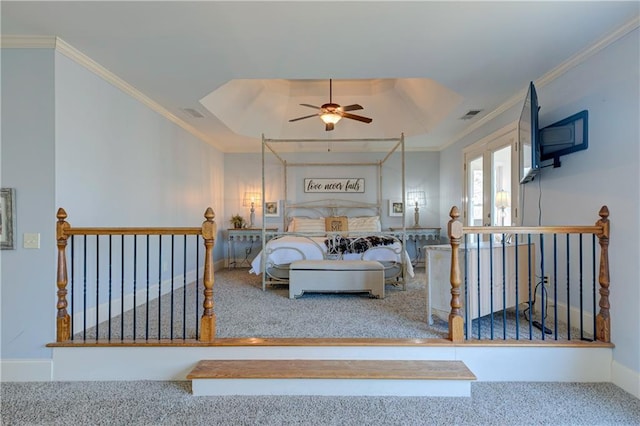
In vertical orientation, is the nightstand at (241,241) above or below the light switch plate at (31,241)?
below

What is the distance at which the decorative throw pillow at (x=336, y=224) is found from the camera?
630cm

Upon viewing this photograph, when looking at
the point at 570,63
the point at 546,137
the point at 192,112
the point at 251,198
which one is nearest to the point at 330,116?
the point at 192,112

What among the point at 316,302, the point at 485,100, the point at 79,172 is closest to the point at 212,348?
the point at 316,302

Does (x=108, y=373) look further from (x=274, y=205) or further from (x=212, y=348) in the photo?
(x=274, y=205)

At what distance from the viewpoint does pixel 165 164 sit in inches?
172

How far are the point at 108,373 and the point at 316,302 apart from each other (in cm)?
209

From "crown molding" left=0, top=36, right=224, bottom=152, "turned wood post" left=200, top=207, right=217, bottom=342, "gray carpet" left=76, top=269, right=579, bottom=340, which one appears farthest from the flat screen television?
"crown molding" left=0, top=36, right=224, bottom=152

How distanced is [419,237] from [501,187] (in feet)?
7.88

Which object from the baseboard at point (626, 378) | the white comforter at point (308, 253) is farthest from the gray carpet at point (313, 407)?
the white comforter at point (308, 253)

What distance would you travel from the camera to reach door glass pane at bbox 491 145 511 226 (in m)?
4.10

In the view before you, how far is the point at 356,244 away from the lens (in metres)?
4.83

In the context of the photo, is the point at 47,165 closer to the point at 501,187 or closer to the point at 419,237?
the point at 501,187

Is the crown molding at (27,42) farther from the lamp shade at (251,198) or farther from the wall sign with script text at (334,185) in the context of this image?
the wall sign with script text at (334,185)

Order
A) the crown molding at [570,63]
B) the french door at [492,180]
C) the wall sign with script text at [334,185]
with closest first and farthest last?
1. the crown molding at [570,63]
2. the french door at [492,180]
3. the wall sign with script text at [334,185]
